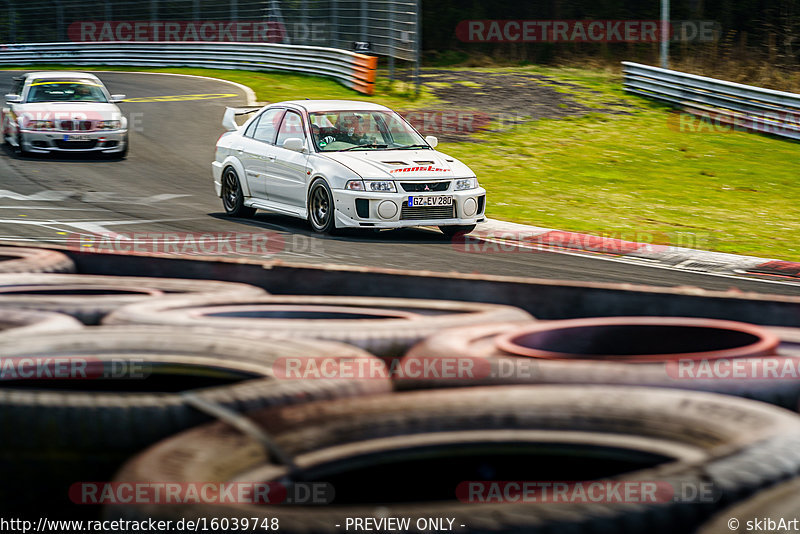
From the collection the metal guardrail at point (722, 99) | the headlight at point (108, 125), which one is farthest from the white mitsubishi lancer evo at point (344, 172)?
the metal guardrail at point (722, 99)

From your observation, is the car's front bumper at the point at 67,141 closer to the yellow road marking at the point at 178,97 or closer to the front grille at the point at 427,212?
the yellow road marking at the point at 178,97

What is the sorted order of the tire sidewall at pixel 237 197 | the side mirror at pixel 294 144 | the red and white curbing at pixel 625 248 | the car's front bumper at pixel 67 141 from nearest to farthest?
the red and white curbing at pixel 625 248 → the side mirror at pixel 294 144 → the tire sidewall at pixel 237 197 → the car's front bumper at pixel 67 141

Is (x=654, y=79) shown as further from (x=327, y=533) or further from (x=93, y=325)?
(x=327, y=533)

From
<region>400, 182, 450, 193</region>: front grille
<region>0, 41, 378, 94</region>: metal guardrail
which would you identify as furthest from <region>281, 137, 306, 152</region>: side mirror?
<region>0, 41, 378, 94</region>: metal guardrail

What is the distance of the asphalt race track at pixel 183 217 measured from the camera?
1032cm

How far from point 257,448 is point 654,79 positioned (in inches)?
978

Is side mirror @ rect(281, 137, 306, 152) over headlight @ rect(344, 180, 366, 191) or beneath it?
over

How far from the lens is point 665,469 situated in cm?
236

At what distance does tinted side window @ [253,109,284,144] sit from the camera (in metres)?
13.1

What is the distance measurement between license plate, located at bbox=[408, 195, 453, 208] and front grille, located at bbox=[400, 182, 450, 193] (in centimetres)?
10

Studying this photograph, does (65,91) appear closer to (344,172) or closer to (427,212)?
(344,172)

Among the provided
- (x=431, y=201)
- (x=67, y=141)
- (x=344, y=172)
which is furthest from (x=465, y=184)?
(x=67, y=141)

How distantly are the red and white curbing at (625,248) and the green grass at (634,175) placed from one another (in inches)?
27.5

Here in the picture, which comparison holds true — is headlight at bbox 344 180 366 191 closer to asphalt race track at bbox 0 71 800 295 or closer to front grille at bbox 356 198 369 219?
front grille at bbox 356 198 369 219
